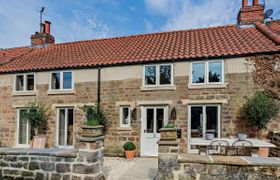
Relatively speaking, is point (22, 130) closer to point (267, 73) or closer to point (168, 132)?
point (168, 132)

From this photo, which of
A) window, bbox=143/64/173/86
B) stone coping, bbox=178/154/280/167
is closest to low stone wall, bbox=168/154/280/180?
stone coping, bbox=178/154/280/167

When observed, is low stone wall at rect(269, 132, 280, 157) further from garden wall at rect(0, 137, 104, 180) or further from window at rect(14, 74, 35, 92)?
window at rect(14, 74, 35, 92)

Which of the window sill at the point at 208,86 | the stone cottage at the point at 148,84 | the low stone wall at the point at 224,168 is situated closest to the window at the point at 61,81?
the stone cottage at the point at 148,84

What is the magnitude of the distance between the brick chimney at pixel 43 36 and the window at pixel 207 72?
39.9ft

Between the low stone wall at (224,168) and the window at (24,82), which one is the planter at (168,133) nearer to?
the low stone wall at (224,168)

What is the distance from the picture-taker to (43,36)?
1673 cm

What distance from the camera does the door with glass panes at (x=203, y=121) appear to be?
402 inches

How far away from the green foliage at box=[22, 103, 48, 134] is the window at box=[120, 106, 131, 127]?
184 inches

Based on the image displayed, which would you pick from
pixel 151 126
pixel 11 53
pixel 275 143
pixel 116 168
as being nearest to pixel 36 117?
pixel 116 168

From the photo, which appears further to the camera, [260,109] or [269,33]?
[269,33]

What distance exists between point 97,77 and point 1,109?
22.4 ft

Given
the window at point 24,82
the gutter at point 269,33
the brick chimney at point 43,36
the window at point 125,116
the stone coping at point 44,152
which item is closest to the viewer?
the stone coping at point 44,152

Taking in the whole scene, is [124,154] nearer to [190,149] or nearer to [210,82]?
[190,149]

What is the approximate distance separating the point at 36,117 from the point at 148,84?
659 centimetres
